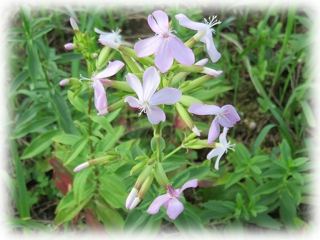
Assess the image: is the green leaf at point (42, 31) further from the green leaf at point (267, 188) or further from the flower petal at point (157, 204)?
the green leaf at point (267, 188)

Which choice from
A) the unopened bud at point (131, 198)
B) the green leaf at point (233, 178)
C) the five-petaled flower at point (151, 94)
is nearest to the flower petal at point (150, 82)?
the five-petaled flower at point (151, 94)

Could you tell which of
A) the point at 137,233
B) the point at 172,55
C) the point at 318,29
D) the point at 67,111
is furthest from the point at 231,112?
the point at 318,29

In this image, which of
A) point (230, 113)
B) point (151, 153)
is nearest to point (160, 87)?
point (230, 113)

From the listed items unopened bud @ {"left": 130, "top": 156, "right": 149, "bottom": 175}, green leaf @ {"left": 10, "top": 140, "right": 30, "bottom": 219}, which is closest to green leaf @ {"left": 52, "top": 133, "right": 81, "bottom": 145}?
green leaf @ {"left": 10, "top": 140, "right": 30, "bottom": 219}

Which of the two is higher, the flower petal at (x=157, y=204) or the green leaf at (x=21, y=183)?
the flower petal at (x=157, y=204)

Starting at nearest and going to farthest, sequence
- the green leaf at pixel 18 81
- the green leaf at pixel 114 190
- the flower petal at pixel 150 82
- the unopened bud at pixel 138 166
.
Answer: the flower petal at pixel 150 82
the unopened bud at pixel 138 166
the green leaf at pixel 114 190
the green leaf at pixel 18 81

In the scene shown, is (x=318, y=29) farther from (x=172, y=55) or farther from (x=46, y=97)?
(x=46, y=97)

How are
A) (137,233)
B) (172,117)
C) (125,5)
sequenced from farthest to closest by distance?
(125,5) < (172,117) < (137,233)

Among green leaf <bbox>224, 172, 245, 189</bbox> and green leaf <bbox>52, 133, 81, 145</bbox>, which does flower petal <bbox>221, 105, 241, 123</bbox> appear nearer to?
green leaf <bbox>224, 172, 245, 189</bbox>
